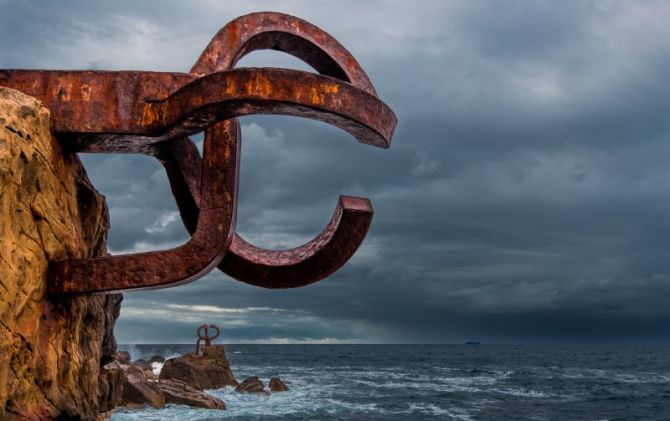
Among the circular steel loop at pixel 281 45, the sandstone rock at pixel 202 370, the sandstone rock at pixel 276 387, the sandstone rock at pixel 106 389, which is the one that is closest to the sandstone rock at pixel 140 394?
the sandstone rock at pixel 202 370

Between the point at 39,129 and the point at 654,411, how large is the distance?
32307mm

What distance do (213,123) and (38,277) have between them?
3.47 feet

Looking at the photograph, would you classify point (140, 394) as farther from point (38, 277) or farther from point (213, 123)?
point (213, 123)

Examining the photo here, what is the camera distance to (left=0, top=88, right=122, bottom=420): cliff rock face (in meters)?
2.80

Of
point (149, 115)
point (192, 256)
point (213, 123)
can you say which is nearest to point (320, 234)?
point (192, 256)

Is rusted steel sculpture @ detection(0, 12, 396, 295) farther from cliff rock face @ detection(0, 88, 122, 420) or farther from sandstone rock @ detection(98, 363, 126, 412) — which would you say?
sandstone rock @ detection(98, 363, 126, 412)

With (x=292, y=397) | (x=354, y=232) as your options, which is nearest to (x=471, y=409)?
(x=292, y=397)

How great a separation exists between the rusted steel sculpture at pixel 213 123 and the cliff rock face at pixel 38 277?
0.16 meters

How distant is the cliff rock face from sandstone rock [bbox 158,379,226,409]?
641 inches

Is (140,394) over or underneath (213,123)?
underneath

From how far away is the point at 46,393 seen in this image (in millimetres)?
2992

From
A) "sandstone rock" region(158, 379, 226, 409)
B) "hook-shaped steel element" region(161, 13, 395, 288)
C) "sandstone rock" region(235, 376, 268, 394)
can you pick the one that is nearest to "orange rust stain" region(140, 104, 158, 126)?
"hook-shaped steel element" region(161, 13, 395, 288)

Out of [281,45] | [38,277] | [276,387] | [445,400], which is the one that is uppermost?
[281,45]

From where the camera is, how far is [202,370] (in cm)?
2536
